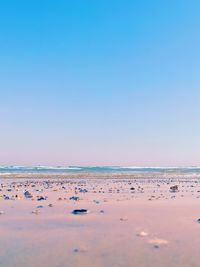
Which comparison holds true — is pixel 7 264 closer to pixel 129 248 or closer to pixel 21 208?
pixel 129 248

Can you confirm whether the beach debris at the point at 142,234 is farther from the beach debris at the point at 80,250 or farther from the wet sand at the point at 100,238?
the beach debris at the point at 80,250

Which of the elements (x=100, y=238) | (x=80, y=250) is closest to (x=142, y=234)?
(x=100, y=238)

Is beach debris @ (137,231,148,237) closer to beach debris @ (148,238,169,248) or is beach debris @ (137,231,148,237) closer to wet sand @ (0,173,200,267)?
wet sand @ (0,173,200,267)

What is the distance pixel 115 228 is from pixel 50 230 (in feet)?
4.14

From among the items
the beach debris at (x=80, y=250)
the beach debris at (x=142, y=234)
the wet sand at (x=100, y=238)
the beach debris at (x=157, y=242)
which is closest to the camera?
the wet sand at (x=100, y=238)

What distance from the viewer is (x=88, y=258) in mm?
4844

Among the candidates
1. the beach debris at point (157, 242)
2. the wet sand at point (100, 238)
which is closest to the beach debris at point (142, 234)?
the wet sand at point (100, 238)

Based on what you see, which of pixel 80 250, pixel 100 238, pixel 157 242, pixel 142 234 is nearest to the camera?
pixel 80 250

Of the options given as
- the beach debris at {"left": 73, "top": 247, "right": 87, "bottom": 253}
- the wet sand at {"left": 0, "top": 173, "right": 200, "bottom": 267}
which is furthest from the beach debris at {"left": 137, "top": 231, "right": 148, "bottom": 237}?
the beach debris at {"left": 73, "top": 247, "right": 87, "bottom": 253}

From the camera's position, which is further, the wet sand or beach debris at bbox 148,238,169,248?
beach debris at bbox 148,238,169,248

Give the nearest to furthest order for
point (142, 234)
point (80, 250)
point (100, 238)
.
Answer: point (80, 250) → point (100, 238) → point (142, 234)

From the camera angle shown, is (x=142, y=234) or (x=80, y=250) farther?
(x=142, y=234)

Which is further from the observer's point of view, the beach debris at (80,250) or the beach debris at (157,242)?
the beach debris at (157,242)

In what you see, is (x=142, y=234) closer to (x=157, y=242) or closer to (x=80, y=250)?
(x=157, y=242)
